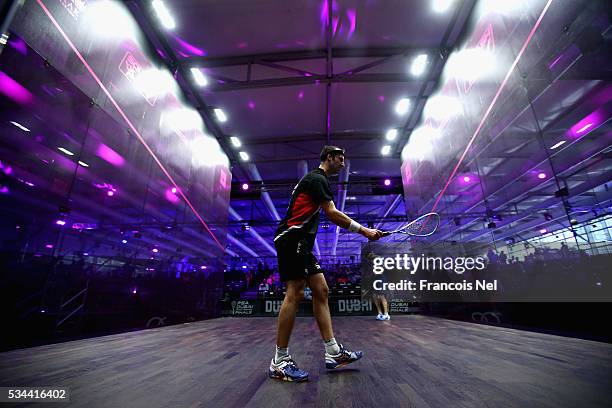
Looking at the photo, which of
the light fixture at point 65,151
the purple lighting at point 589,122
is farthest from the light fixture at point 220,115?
the purple lighting at point 589,122

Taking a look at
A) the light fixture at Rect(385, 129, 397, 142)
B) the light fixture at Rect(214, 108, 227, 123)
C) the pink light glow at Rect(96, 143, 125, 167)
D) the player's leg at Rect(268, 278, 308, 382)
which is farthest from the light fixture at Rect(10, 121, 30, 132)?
the light fixture at Rect(385, 129, 397, 142)

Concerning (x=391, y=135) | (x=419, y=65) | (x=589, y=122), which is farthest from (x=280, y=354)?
(x=391, y=135)

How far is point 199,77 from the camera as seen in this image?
5.79 m

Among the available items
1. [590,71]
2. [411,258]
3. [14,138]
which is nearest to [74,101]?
[14,138]

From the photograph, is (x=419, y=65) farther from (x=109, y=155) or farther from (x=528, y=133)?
(x=109, y=155)

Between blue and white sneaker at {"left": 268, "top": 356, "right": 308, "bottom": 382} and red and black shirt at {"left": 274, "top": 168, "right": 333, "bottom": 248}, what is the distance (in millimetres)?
726

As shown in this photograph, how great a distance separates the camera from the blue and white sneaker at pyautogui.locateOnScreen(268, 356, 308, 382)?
1515 millimetres

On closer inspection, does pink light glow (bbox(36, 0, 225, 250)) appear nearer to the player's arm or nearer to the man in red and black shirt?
the man in red and black shirt

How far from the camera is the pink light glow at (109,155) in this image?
343 cm

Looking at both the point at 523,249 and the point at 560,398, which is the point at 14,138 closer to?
the point at 560,398

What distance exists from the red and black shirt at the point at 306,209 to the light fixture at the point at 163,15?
180 inches

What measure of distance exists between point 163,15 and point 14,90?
3068 mm

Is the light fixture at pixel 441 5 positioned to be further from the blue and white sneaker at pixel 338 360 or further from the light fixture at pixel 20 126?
the light fixture at pixel 20 126

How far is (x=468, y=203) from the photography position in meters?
4.75
